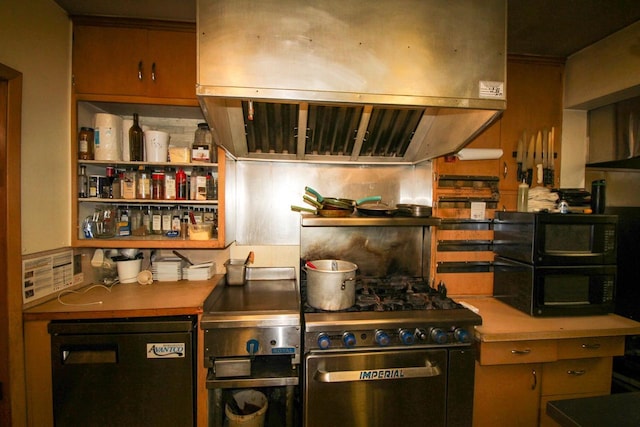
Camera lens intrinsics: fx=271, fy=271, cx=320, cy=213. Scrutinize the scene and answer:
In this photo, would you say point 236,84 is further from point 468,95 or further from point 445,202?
point 445,202

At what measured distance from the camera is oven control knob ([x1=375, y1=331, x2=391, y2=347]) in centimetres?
132

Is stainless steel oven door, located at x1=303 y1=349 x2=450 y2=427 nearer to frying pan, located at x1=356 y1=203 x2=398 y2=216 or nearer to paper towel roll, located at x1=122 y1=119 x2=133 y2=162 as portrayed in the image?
frying pan, located at x1=356 y1=203 x2=398 y2=216

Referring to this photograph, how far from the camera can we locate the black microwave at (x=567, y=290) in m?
1.59

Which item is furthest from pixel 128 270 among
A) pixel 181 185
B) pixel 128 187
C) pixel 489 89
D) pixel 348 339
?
pixel 489 89

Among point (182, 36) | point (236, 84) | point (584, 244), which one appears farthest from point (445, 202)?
point (182, 36)

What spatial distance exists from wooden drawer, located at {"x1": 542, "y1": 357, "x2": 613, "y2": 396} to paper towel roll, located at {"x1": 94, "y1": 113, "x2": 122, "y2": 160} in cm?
283

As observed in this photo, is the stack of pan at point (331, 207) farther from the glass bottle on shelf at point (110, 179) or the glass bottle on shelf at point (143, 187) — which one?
the glass bottle on shelf at point (110, 179)

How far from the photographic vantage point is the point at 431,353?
137 centimetres

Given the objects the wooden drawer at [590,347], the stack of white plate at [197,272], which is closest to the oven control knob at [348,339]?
the stack of white plate at [197,272]

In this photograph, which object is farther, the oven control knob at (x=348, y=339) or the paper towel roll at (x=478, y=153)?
the paper towel roll at (x=478, y=153)

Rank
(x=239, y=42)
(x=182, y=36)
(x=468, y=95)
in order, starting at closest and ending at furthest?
(x=239, y=42)
(x=468, y=95)
(x=182, y=36)

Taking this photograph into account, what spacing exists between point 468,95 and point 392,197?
91cm

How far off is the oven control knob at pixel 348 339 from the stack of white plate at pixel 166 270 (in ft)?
3.94

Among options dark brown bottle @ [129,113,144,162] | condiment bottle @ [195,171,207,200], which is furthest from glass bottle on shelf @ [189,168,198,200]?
dark brown bottle @ [129,113,144,162]
